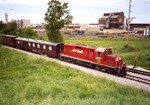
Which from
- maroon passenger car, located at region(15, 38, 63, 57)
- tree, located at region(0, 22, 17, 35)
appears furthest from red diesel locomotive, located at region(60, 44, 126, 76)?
tree, located at region(0, 22, 17, 35)

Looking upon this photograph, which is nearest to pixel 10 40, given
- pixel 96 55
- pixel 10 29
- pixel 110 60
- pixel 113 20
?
pixel 10 29

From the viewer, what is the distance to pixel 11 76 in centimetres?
1395

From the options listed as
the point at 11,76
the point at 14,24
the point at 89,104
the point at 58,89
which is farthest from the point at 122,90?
the point at 14,24

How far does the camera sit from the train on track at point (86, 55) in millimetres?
16416

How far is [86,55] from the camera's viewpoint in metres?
19.6

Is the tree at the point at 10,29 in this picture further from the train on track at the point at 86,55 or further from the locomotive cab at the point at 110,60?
the locomotive cab at the point at 110,60

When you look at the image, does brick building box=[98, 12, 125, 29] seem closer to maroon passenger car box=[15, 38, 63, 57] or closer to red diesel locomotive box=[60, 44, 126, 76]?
maroon passenger car box=[15, 38, 63, 57]

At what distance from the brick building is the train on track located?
4764 cm

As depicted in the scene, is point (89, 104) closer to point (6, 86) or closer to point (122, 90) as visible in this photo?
point (122, 90)

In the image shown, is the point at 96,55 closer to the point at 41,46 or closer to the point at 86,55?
the point at 86,55

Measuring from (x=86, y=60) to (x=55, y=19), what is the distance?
12.3 m

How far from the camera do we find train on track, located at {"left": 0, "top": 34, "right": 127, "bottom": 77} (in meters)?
16.4

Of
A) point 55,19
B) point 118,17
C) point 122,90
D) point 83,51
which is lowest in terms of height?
point 122,90

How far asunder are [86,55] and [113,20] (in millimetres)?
51183
